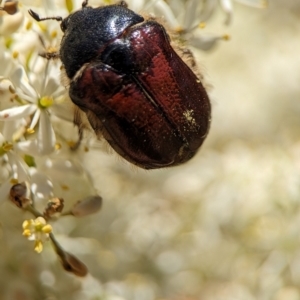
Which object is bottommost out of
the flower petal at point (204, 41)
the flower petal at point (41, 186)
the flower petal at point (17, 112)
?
the flower petal at point (41, 186)

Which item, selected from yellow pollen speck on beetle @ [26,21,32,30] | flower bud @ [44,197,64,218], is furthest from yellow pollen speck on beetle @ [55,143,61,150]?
yellow pollen speck on beetle @ [26,21,32,30]

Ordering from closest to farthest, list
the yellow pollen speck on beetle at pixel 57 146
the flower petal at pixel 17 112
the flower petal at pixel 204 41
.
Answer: the flower petal at pixel 17 112, the yellow pollen speck on beetle at pixel 57 146, the flower petal at pixel 204 41

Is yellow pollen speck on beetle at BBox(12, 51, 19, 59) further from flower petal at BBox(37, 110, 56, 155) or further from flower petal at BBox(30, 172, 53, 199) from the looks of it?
flower petal at BBox(30, 172, 53, 199)

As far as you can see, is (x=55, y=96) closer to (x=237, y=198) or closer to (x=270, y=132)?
(x=237, y=198)

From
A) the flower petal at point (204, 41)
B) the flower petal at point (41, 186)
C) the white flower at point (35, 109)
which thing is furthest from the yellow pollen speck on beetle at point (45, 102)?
the flower petal at point (204, 41)

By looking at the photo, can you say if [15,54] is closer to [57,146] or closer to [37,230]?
[57,146]

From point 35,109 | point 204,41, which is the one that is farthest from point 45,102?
point 204,41

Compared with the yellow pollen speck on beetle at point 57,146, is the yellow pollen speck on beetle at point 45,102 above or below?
above

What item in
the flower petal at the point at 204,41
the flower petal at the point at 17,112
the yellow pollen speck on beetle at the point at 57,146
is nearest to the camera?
the flower petal at the point at 17,112

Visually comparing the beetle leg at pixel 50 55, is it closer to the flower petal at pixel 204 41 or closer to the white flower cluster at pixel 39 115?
the white flower cluster at pixel 39 115
